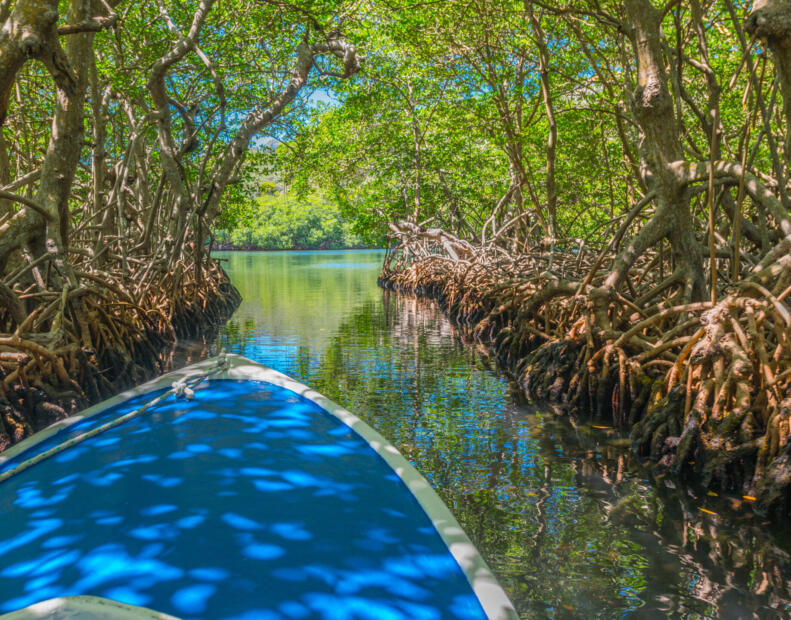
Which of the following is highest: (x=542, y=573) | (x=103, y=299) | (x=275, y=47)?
(x=275, y=47)

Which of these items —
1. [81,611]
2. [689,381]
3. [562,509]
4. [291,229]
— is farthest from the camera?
[291,229]

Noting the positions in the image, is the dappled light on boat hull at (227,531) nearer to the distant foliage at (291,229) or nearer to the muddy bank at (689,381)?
the muddy bank at (689,381)

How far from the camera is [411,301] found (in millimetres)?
18172

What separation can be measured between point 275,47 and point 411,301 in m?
8.09

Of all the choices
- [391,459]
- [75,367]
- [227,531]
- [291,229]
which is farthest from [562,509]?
[291,229]

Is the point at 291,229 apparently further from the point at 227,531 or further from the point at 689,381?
the point at 227,531

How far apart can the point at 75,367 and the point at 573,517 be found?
4.21 metres

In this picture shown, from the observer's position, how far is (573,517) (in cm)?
382

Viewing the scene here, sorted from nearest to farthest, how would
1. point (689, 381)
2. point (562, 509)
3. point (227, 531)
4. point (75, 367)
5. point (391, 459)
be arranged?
1. point (227, 531)
2. point (391, 459)
3. point (562, 509)
4. point (689, 381)
5. point (75, 367)

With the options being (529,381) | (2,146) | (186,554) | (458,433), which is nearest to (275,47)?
(2,146)

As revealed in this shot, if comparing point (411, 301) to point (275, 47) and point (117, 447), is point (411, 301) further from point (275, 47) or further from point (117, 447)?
point (117, 447)

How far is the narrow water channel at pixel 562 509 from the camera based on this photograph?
9.87ft

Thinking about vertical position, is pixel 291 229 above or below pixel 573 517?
above

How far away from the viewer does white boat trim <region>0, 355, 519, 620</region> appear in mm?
Answer: 1756
